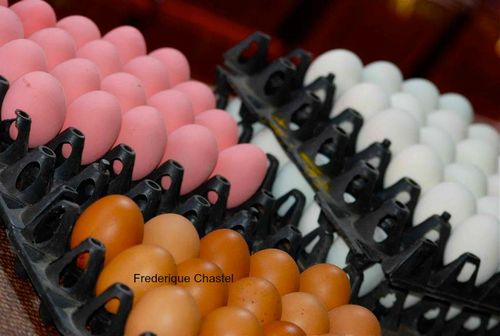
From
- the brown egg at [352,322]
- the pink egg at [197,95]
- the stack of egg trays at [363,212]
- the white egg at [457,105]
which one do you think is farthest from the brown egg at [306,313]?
the white egg at [457,105]

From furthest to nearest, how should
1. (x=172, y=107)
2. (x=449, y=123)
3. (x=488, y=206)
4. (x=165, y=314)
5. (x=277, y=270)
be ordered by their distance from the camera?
(x=449, y=123)
(x=488, y=206)
(x=172, y=107)
(x=277, y=270)
(x=165, y=314)

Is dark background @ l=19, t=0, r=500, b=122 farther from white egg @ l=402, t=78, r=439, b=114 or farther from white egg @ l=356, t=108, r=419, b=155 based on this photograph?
white egg @ l=356, t=108, r=419, b=155

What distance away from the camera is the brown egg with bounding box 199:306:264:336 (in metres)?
0.98

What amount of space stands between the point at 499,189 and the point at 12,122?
102 centimetres

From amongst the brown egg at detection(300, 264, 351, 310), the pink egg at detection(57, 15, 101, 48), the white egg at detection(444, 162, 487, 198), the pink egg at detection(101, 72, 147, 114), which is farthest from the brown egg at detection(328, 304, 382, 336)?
the pink egg at detection(57, 15, 101, 48)

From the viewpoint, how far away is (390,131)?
1642 millimetres

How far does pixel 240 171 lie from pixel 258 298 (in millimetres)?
394

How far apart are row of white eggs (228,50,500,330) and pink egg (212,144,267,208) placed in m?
0.15

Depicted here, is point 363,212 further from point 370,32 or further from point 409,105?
point 370,32

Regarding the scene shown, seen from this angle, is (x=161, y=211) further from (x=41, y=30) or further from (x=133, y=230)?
(x=41, y=30)

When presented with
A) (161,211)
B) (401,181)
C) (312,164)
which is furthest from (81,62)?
(401,181)

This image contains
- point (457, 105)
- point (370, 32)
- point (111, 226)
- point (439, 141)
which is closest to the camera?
point (111, 226)

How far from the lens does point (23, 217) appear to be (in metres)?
1.12

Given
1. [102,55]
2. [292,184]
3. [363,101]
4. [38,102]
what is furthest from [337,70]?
[38,102]
